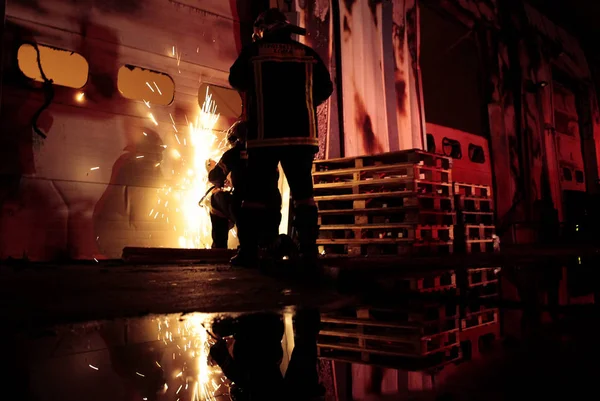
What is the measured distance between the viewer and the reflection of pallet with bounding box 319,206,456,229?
6.79 metres

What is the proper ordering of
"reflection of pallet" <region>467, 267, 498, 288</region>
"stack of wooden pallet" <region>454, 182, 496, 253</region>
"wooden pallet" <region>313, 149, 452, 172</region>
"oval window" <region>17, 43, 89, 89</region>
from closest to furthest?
1. "reflection of pallet" <region>467, 267, 498, 288</region>
2. "oval window" <region>17, 43, 89, 89</region>
3. "wooden pallet" <region>313, 149, 452, 172</region>
4. "stack of wooden pallet" <region>454, 182, 496, 253</region>

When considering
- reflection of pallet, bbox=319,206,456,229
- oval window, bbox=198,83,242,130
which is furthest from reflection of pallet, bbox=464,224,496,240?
oval window, bbox=198,83,242,130

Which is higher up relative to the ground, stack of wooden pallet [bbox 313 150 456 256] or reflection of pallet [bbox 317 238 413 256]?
stack of wooden pallet [bbox 313 150 456 256]

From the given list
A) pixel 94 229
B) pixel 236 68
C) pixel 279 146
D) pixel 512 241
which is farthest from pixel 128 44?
pixel 512 241

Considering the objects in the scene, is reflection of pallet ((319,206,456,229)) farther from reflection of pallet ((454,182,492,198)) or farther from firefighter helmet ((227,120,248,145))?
firefighter helmet ((227,120,248,145))

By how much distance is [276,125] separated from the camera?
4.55 metres

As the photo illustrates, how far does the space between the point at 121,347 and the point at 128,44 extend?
6182 mm

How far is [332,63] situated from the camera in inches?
339

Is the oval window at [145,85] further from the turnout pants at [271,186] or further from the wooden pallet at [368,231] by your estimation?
the turnout pants at [271,186]

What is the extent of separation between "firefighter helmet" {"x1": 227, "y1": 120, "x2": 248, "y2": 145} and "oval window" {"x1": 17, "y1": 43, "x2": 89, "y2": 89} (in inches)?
79.4

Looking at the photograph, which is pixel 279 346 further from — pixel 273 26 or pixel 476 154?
pixel 476 154

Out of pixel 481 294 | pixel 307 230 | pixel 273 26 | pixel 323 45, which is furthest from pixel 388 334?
pixel 323 45

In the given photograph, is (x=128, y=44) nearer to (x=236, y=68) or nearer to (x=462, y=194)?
(x=236, y=68)

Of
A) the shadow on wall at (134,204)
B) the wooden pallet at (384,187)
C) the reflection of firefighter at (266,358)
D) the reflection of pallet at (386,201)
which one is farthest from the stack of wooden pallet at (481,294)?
the shadow on wall at (134,204)
